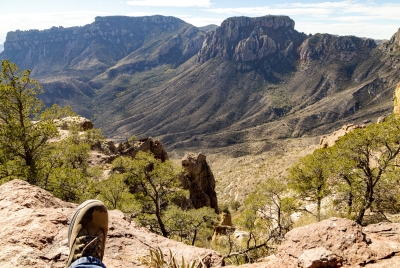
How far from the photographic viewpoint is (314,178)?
21.7 m

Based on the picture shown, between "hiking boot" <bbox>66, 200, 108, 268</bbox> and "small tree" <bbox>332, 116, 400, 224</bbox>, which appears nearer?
"hiking boot" <bbox>66, 200, 108, 268</bbox>

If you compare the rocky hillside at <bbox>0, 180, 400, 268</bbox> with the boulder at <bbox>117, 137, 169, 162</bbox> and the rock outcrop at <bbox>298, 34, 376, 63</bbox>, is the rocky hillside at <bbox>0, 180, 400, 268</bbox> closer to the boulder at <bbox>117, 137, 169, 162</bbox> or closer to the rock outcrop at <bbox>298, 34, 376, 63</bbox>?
the boulder at <bbox>117, 137, 169, 162</bbox>

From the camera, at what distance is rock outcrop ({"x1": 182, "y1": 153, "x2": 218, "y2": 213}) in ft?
115

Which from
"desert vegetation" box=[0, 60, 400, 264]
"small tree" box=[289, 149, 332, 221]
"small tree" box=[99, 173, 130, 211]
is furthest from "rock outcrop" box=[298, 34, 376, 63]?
"small tree" box=[99, 173, 130, 211]

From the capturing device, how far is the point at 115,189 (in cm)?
1812

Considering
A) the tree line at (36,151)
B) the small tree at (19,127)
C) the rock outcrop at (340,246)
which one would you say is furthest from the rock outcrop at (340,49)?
the rock outcrop at (340,246)

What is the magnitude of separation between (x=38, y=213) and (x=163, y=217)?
15.0 m

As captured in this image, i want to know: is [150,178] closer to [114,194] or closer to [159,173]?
[159,173]

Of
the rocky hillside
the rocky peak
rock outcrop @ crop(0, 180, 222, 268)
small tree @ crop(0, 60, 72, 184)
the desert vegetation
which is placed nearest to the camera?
the rocky hillside

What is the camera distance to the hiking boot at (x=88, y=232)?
5.08 metres

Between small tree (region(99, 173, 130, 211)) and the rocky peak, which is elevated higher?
the rocky peak

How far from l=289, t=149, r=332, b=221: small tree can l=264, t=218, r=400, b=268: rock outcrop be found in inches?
607

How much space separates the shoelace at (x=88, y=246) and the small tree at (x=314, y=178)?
1877 cm

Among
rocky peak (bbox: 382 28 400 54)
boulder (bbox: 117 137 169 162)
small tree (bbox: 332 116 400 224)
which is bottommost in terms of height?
boulder (bbox: 117 137 169 162)
